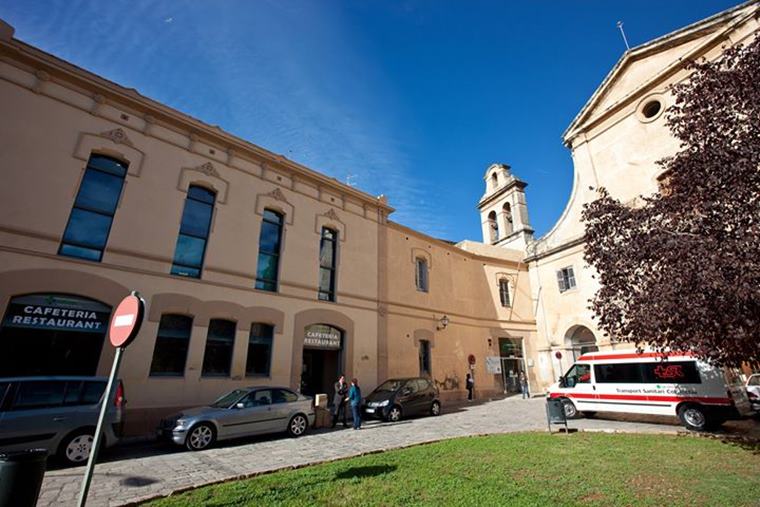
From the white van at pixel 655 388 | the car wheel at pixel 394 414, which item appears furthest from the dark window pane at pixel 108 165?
the white van at pixel 655 388

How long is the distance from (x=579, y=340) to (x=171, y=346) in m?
20.5

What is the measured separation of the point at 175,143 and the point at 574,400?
57.0 feet

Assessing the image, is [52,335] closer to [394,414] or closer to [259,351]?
[259,351]

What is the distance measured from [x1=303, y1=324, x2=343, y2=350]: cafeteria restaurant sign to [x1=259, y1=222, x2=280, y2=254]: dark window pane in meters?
3.55

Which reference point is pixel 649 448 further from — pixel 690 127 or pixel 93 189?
pixel 93 189

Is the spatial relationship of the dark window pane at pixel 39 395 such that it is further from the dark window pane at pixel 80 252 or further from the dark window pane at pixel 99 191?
the dark window pane at pixel 99 191

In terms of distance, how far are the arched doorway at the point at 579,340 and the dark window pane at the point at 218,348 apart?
18121mm

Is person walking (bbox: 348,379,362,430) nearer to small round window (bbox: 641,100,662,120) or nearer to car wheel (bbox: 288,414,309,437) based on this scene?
car wheel (bbox: 288,414,309,437)

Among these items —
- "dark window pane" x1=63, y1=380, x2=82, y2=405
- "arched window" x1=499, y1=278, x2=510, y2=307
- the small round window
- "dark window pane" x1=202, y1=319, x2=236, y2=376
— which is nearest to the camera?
"dark window pane" x1=63, y1=380, x2=82, y2=405

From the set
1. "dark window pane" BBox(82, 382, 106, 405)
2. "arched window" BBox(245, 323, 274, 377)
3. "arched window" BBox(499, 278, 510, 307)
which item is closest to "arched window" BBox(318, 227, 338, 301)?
"arched window" BBox(245, 323, 274, 377)

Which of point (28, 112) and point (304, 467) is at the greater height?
point (28, 112)

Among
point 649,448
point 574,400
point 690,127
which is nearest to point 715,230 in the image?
point 690,127

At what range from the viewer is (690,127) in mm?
7902

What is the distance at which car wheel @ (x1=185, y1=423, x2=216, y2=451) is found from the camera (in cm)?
840
